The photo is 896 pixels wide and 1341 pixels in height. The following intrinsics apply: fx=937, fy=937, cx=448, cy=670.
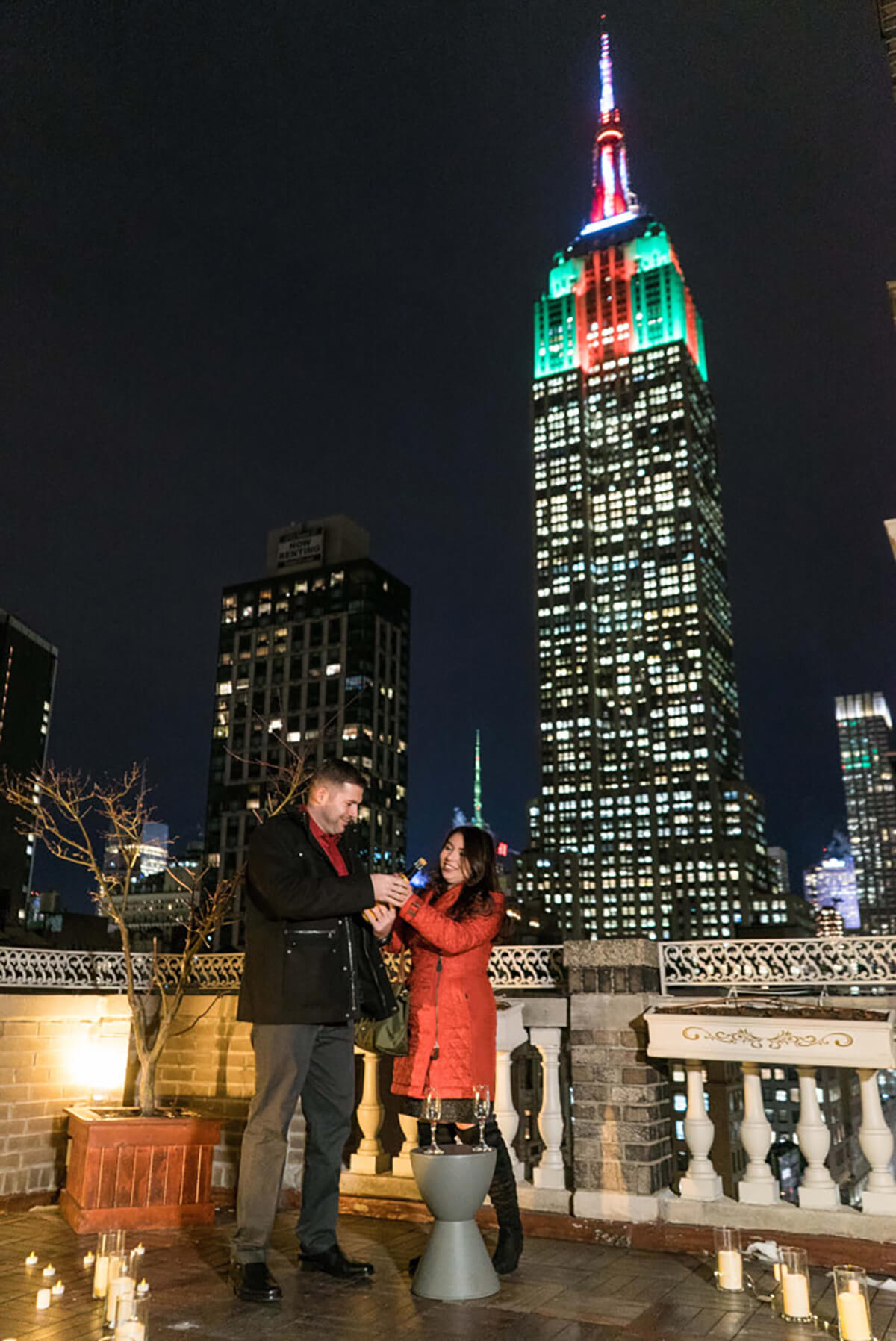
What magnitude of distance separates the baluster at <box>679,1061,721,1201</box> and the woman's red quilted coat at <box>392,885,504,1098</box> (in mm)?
1393

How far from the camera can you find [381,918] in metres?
4.24

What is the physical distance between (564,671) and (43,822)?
140219mm

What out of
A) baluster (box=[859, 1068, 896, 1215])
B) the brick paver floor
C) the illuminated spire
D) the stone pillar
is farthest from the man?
the illuminated spire

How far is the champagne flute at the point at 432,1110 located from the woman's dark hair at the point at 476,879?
2.39ft

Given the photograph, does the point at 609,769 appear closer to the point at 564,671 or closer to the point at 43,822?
the point at 564,671

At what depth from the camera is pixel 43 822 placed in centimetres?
729

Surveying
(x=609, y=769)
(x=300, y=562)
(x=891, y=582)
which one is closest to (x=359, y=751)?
(x=300, y=562)

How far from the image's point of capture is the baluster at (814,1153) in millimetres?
4574

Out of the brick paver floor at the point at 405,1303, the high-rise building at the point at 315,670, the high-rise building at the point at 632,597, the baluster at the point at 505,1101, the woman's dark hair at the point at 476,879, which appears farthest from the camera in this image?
the high-rise building at the point at 632,597

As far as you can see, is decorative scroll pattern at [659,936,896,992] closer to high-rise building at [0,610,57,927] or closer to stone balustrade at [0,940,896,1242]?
stone balustrade at [0,940,896,1242]

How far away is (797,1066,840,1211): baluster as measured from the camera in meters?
4.57

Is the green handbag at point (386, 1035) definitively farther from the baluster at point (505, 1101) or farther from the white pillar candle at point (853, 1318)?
the white pillar candle at point (853, 1318)

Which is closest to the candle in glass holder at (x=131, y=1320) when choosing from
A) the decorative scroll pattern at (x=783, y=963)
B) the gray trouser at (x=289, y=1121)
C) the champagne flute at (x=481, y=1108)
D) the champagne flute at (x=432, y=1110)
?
the gray trouser at (x=289, y=1121)

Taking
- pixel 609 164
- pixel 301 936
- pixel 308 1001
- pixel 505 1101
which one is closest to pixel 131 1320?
pixel 308 1001
